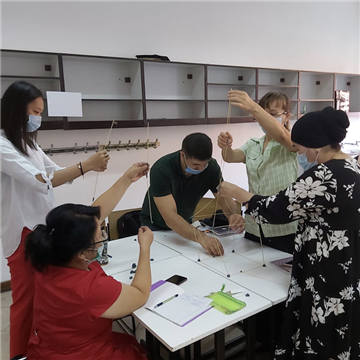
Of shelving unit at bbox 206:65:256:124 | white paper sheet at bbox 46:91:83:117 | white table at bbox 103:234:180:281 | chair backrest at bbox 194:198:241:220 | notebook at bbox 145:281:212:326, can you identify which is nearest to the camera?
notebook at bbox 145:281:212:326

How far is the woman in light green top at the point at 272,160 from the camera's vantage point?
1752 millimetres

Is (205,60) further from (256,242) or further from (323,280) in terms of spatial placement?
(323,280)

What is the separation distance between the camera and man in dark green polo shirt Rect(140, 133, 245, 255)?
6.54 feet

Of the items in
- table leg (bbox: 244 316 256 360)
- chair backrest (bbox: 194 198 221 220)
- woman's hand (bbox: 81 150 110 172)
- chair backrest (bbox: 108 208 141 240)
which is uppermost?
woman's hand (bbox: 81 150 110 172)

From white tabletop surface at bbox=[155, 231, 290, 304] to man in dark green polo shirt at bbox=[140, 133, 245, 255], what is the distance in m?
0.07

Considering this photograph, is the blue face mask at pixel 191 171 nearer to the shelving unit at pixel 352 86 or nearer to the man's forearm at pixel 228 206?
the man's forearm at pixel 228 206

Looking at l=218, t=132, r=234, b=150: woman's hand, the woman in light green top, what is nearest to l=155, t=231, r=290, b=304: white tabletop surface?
the woman in light green top

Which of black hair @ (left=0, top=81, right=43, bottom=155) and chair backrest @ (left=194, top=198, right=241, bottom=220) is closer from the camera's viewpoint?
black hair @ (left=0, top=81, right=43, bottom=155)

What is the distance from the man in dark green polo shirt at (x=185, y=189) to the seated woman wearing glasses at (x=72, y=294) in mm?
779

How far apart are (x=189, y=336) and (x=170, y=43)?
3381 mm

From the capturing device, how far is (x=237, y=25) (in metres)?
4.29

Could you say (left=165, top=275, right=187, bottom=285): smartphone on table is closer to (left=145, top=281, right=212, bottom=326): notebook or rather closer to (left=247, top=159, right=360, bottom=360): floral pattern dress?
(left=145, top=281, right=212, bottom=326): notebook

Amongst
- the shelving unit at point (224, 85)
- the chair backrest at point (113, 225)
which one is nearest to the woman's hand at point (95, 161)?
the chair backrest at point (113, 225)

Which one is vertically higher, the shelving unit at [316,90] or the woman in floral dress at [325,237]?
the shelving unit at [316,90]
